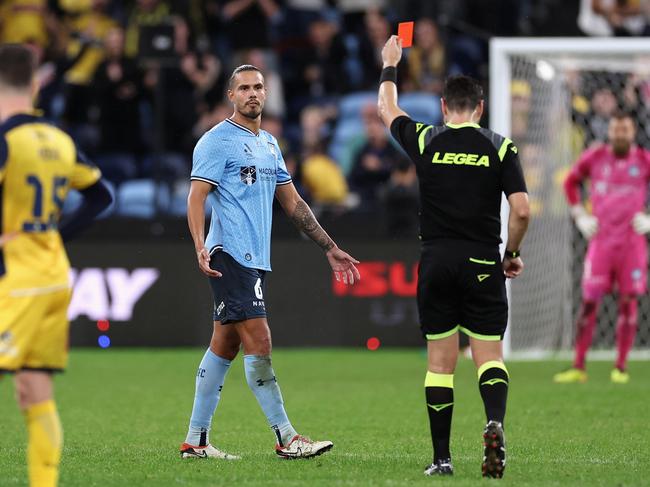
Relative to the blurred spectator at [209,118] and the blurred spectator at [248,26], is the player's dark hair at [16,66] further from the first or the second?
the blurred spectator at [248,26]

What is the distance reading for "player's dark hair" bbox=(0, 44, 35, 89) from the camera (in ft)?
18.1

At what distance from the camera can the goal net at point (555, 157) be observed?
48.9ft

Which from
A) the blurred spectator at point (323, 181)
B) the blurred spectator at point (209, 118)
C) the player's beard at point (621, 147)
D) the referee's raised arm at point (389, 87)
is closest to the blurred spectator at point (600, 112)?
the blurred spectator at point (323, 181)

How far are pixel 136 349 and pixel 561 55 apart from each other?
19.5ft

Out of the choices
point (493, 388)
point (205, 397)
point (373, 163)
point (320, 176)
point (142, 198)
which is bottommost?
point (205, 397)

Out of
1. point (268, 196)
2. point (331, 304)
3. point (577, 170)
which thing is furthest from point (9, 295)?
point (331, 304)

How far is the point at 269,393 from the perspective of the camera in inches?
296

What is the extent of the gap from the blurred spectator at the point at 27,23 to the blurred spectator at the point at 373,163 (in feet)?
18.6

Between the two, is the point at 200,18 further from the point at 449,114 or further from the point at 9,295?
the point at 9,295

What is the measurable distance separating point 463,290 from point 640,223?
623 centimetres

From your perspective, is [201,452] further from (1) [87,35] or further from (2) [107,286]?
(1) [87,35]

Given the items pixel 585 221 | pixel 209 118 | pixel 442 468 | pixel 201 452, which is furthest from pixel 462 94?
pixel 209 118

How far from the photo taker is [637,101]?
615 inches

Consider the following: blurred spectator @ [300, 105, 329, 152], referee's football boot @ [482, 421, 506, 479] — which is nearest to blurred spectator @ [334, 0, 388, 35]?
blurred spectator @ [300, 105, 329, 152]
